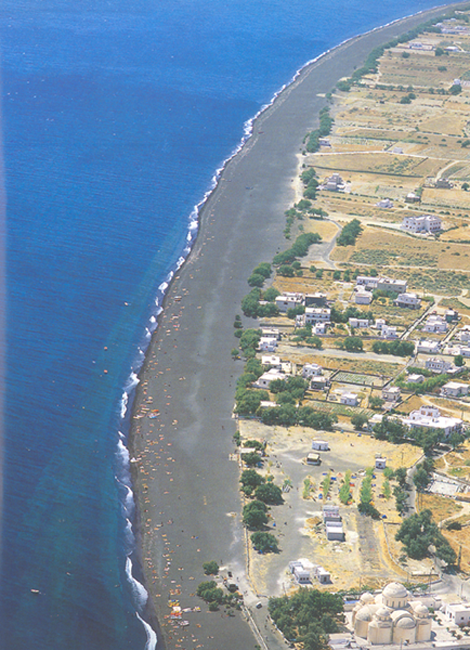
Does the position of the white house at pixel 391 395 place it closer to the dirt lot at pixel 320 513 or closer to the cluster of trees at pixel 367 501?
the dirt lot at pixel 320 513

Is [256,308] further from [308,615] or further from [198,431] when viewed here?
[308,615]

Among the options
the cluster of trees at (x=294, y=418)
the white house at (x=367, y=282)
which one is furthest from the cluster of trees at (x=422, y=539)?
the white house at (x=367, y=282)

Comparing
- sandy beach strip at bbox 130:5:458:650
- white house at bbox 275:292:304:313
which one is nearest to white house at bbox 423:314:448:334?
white house at bbox 275:292:304:313

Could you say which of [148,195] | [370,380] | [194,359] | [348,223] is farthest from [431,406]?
[148,195]

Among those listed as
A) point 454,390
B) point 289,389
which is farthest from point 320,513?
point 454,390

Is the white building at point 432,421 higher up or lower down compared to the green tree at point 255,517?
higher up

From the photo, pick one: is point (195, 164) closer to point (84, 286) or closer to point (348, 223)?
point (348, 223)
